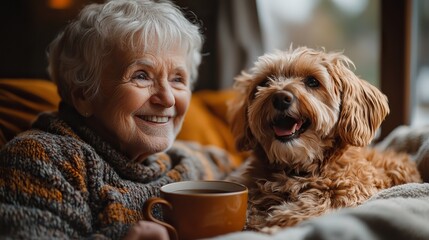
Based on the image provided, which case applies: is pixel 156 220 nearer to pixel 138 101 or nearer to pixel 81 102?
pixel 138 101

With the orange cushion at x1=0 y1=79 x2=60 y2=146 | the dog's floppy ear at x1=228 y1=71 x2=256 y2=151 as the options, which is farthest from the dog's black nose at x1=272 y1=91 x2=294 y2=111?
the orange cushion at x1=0 y1=79 x2=60 y2=146

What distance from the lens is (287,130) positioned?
1.35 m

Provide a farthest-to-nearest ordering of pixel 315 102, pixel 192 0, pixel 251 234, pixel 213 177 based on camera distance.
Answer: pixel 192 0
pixel 213 177
pixel 315 102
pixel 251 234

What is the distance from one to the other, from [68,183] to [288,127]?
61 cm

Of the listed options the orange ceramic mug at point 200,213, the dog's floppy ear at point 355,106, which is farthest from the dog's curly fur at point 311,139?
the orange ceramic mug at point 200,213

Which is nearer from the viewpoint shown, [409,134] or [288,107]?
[288,107]

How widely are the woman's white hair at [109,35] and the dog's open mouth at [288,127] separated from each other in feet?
1.26

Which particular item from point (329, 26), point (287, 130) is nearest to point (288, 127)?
point (287, 130)

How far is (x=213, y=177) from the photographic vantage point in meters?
1.86

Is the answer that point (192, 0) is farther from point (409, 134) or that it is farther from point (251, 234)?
point (251, 234)

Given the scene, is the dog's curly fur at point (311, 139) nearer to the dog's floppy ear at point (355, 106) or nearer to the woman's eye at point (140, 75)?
the dog's floppy ear at point (355, 106)

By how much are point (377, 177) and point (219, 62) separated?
4.26 ft

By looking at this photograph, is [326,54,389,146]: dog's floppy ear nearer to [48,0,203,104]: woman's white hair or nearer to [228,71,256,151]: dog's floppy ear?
[228,71,256,151]: dog's floppy ear

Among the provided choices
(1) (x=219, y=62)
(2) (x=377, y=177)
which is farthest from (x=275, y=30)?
(2) (x=377, y=177)
